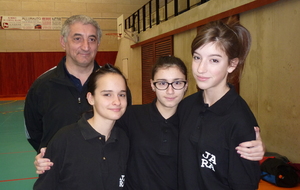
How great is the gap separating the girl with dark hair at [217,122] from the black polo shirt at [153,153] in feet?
0.57

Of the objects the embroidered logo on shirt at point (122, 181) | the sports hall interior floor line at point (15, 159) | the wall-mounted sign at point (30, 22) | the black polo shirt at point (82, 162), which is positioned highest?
the wall-mounted sign at point (30, 22)

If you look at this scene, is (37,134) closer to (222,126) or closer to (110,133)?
(110,133)

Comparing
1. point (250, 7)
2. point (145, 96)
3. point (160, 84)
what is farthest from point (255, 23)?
point (145, 96)

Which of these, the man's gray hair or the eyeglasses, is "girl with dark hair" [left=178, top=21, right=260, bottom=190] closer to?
the eyeglasses

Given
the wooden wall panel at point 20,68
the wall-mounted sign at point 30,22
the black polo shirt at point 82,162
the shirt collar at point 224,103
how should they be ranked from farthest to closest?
the wooden wall panel at point 20,68 → the wall-mounted sign at point 30,22 → the black polo shirt at point 82,162 → the shirt collar at point 224,103

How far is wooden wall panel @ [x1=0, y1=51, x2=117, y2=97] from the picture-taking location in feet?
Result: 57.8

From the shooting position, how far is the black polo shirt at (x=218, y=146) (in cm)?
163

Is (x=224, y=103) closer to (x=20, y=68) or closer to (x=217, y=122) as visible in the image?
(x=217, y=122)

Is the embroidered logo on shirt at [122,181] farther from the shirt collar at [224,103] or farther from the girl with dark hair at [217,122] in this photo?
the shirt collar at [224,103]

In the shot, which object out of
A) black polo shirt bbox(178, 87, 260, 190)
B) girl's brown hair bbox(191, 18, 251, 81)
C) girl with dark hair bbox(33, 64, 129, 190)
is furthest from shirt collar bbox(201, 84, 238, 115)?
girl with dark hair bbox(33, 64, 129, 190)

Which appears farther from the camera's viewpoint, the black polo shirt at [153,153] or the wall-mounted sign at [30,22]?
the wall-mounted sign at [30,22]

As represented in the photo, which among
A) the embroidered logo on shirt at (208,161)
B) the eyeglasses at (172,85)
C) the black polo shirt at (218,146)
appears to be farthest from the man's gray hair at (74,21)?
the embroidered logo on shirt at (208,161)

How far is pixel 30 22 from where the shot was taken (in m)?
17.1

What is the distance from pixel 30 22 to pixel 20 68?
301cm
